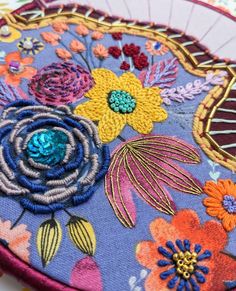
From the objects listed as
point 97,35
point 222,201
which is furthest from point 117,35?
point 222,201

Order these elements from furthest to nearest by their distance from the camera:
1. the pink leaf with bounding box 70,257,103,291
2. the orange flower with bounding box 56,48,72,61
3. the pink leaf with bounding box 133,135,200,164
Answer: the orange flower with bounding box 56,48,72,61
the pink leaf with bounding box 133,135,200,164
the pink leaf with bounding box 70,257,103,291

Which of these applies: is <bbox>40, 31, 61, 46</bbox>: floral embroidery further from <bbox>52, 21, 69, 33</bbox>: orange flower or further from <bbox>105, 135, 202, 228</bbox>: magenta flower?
<bbox>105, 135, 202, 228</bbox>: magenta flower

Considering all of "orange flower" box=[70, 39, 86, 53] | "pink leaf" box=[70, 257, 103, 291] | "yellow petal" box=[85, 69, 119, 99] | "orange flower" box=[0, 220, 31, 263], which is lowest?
"pink leaf" box=[70, 257, 103, 291]

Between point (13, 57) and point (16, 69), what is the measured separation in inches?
1.5

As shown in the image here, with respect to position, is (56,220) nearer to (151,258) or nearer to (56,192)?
(56,192)

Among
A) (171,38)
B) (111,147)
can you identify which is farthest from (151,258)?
(171,38)

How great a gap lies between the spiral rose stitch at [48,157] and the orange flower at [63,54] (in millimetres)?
133

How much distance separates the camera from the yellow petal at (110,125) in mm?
767

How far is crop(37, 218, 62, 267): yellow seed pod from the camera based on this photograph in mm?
636

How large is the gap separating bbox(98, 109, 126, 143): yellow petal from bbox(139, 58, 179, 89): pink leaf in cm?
10

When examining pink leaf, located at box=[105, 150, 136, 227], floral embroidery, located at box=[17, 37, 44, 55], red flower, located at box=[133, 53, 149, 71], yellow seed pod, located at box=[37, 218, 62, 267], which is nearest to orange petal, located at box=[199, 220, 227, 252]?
pink leaf, located at box=[105, 150, 136, 227]

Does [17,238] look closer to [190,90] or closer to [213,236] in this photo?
[213,236]

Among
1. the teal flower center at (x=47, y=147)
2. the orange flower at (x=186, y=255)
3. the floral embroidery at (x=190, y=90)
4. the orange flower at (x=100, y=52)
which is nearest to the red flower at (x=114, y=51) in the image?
the orange flower at (x=100, y=52)

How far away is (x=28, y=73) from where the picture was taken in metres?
0.82
